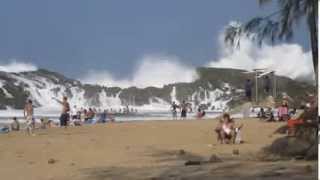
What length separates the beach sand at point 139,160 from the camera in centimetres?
1127

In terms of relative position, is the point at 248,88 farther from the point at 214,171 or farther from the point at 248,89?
the point at 214,171

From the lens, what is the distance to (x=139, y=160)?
1437cm

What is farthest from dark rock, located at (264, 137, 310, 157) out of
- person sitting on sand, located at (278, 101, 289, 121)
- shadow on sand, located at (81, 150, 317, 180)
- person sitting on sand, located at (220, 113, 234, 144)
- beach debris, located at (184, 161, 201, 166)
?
person sitting on sand, located at (278, 101, 289, 121)

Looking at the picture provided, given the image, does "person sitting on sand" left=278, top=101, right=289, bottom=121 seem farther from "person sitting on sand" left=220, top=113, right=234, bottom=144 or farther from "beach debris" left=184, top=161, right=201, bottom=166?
"beach debris" left=184, top=161, right=201, bottom=166

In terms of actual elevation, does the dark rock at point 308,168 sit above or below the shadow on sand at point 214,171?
above

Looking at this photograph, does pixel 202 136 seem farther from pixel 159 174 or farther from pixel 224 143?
pixel 159 174

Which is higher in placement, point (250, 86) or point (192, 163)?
point (250, 86)

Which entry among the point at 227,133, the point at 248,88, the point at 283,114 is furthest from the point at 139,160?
the point at 248,88

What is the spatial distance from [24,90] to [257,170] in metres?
191

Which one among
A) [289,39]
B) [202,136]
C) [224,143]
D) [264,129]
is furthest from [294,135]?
[264,129]

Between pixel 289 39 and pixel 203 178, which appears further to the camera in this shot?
pixel 289 39

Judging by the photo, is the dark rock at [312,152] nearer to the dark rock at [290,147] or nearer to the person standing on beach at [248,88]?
the dark rock at [290,147]

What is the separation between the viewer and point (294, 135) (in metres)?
13.6

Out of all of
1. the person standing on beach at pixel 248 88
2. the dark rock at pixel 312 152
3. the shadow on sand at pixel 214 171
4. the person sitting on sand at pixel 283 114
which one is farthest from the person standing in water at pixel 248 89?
the dark rock at pixel 312 152
